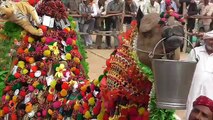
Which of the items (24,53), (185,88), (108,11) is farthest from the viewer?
(108,11)

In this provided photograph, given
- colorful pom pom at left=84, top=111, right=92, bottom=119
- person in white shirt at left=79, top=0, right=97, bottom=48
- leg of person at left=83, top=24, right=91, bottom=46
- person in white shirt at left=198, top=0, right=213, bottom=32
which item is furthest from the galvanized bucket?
leg of person at left=83, top=24, right=91, bottom=46

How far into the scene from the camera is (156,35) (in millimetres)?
3543

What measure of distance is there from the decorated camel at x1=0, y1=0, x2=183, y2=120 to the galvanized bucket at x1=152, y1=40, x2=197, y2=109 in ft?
0.65

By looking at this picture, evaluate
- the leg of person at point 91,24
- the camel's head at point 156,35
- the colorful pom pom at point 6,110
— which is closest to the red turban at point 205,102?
the camel's head at point 156,35

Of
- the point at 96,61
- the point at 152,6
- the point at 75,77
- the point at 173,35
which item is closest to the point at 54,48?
the point at 75,77

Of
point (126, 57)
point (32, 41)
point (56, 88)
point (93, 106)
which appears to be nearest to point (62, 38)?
point (32, 41)

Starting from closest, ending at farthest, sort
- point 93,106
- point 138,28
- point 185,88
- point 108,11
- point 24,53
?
point 185,88
point 138,28
point 93,106
point 24,53
point 108,11

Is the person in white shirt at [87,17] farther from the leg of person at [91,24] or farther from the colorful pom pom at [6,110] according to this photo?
the colorful pom pom at [6,110]

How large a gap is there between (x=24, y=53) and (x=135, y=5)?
11.7m

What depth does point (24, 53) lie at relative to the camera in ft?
17.2

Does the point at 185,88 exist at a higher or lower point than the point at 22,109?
higher

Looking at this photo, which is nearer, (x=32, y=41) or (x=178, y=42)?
(x=178, y=42)

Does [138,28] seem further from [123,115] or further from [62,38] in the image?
[62,38]

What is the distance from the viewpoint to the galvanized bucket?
10.3ft
